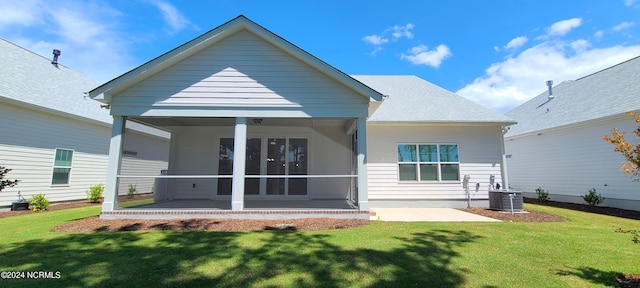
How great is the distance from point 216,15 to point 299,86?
5698mm

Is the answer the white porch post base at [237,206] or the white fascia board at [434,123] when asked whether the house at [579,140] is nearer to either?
the white fascia board at [434,123]

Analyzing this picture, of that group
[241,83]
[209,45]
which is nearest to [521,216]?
[241,83]

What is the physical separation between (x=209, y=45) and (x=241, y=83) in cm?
137

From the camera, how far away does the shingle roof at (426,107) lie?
1055 centimetres

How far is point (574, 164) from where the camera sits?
11539 mm

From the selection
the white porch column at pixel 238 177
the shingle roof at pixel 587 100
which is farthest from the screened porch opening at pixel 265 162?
the shingle roof at pixel 587 100

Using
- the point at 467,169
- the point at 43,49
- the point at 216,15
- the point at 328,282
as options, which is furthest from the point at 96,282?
the point at 43,49

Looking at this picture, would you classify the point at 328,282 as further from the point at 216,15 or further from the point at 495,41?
the point at 495,41

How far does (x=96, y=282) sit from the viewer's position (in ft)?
10.5

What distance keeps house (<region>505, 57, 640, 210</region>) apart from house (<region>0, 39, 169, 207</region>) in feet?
63.7

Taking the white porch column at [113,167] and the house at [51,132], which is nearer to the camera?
the white porch column at [113,167]

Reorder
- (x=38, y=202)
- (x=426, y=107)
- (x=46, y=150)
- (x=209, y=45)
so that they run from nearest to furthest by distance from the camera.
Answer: (x=209, y=45), (x=38, y=202), (x=46, y=150), (x=426, y=107)

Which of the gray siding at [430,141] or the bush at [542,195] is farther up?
the gray siding at [430,141]

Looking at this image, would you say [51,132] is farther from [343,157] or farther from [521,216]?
[521,216]
